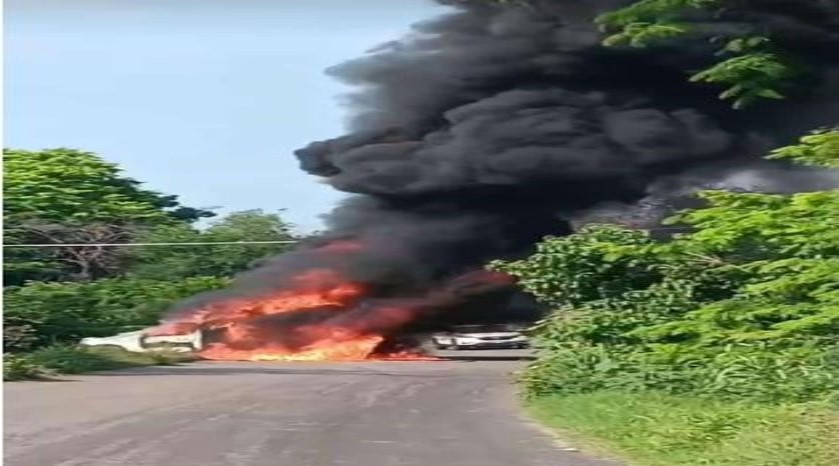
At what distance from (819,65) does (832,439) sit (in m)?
2.29

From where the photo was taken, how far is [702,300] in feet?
19.6

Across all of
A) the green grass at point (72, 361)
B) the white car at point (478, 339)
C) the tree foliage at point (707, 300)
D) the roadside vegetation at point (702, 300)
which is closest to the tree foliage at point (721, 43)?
the roadside vegetation at point (702, 300)

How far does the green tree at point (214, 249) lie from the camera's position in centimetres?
536

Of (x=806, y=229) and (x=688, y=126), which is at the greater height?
(x=688, y=126)

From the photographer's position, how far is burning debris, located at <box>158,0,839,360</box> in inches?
215

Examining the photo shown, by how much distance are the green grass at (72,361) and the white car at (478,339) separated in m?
1.21

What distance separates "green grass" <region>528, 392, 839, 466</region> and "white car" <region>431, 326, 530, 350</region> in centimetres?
30

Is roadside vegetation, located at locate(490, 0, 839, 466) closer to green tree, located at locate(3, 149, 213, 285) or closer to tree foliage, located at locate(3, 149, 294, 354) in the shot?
tree foliage, located at locate(3, 149, 294, 354)

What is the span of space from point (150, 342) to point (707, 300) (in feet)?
9.07

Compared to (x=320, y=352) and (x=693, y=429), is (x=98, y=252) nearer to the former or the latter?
(x=320, y=352)

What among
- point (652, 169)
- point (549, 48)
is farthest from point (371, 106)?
point (652, 169)

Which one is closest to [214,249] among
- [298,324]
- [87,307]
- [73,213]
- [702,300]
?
[298,324]

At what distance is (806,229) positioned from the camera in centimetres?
536

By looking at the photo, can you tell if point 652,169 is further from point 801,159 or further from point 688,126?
point 801,159
